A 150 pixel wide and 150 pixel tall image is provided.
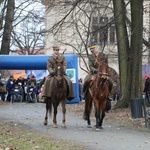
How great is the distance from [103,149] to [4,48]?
30081 mm

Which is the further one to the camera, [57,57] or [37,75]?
[37,75]

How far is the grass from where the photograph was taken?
478 inches

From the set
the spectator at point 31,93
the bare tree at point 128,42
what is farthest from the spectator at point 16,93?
the bare tree at point 128,42

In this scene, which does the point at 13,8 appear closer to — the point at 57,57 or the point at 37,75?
the point at 37,75

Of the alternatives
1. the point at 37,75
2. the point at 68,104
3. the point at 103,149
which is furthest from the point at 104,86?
the point at 37,75

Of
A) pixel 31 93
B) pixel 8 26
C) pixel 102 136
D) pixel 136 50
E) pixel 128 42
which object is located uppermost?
pixel 8 26

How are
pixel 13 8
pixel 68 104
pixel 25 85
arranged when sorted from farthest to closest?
pixel 13 8 < pixel 25 85 < pixel 68 104

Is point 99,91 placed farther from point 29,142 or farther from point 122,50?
point 122,50

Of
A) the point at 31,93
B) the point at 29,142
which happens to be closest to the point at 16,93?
the point at 31,93

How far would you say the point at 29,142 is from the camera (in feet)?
42.7

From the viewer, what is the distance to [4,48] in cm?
4128

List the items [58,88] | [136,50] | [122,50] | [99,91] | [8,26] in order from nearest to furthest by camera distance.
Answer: [99,91] < [58,88] < [136,50] < [122,50] < [8,26]

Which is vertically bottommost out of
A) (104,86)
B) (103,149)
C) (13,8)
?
(103,149)

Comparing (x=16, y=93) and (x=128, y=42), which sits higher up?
(x=128, y=42)
